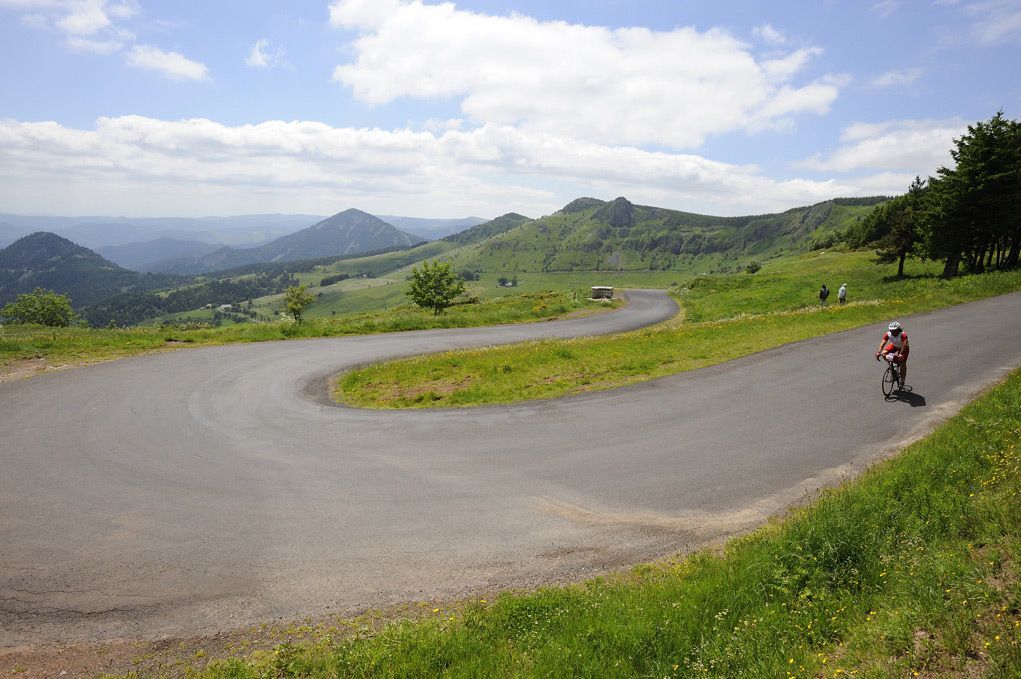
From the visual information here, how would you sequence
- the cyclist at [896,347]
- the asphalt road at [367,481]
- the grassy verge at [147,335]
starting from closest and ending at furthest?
1. the asphalt road at [367,481]
2. the cyclist at [896,347]
3. the grassy verge at [147,335]

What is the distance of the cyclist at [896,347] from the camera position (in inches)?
619

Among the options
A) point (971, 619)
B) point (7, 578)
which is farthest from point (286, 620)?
point (971, 619)

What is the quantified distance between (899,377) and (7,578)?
21.9 m

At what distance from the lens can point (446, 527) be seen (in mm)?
9273

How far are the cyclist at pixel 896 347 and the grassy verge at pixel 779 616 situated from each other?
28.0 ft

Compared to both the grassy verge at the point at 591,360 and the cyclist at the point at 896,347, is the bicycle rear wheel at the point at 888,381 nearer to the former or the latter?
the cyclist at the point at 896,347

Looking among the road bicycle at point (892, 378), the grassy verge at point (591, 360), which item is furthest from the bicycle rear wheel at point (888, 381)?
the grassy verge at point (591, 360)

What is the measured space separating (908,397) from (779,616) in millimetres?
13528

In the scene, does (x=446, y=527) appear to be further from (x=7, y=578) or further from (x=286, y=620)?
(x=7, y=578)

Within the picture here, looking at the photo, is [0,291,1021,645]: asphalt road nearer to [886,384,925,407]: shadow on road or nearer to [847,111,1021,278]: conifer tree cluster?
[886,384,925,407]: shadow on road

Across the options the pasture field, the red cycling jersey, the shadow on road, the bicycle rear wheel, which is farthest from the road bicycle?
the pasture field

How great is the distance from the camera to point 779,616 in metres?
6.09

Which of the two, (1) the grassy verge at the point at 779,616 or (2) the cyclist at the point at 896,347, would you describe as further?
(2) the cyclist at the point at 896,347

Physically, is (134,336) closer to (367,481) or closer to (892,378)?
(367,481)
